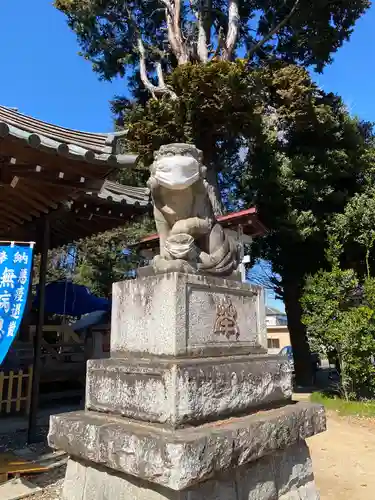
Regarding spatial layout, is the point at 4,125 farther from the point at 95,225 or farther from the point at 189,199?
the point at 95,225

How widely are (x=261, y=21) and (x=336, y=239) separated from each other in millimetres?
8856

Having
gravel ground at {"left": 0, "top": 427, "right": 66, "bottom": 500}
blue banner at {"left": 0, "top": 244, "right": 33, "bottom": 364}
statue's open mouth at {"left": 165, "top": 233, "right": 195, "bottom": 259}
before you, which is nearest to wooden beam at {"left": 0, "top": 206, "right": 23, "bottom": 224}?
blue banner at {"left": 0, "top": 244, "right": 33, "bottom": 364}

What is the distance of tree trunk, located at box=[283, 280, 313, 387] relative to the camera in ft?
41.1

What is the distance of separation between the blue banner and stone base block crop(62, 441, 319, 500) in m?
1.94

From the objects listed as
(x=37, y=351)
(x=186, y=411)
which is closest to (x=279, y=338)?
(x=37, y=351)

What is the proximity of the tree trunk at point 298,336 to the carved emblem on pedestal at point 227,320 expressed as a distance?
9876 millimetres

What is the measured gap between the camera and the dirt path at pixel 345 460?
4.60 metres

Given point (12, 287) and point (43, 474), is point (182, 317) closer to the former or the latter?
point (12, 287)

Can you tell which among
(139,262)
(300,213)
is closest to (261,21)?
(300,213)

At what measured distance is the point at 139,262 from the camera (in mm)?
14961

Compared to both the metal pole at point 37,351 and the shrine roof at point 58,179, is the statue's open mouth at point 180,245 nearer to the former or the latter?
the shrine roof at point 58,179

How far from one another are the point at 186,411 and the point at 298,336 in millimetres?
11096

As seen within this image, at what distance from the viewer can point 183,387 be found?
2436 millimetres

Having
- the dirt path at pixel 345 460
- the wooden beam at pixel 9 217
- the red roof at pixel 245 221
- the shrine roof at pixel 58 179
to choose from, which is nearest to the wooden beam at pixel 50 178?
the shrine roof at pixel 58 179
